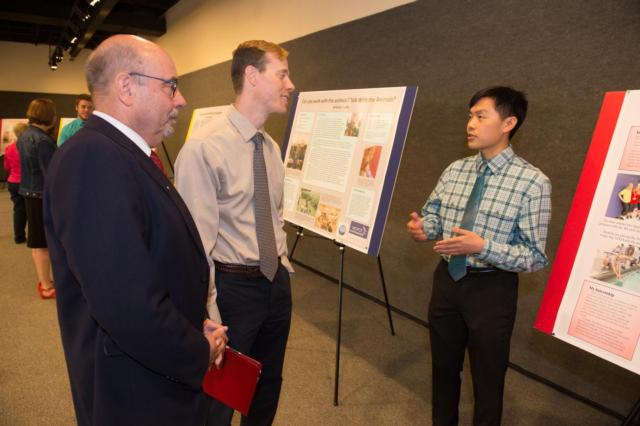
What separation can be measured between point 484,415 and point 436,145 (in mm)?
1890

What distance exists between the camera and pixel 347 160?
7.71ft

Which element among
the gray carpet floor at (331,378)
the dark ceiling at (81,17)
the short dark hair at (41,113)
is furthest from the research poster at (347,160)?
the dark ceiling at (81,17)

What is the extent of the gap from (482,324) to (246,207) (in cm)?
100

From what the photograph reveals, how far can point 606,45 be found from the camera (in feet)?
6.82

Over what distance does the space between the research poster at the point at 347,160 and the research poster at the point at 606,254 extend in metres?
0.84

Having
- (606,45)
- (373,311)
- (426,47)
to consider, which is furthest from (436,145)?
(373,311)

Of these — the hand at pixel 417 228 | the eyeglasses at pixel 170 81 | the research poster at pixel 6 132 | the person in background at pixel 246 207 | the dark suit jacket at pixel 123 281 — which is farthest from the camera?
the research poster at pixel 6 132

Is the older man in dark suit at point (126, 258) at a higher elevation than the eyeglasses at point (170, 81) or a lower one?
lower

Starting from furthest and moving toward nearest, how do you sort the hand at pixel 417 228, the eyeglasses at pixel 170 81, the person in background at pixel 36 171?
the person in background at pixel 36 171, the hand at pixel 417 228, the eyeglasses at pixel 170 81

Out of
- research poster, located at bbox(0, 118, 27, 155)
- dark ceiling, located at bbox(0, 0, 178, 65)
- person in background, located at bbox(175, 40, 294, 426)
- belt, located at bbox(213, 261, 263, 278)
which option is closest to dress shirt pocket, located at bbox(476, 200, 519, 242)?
person in background, located at bbox(175, 40, 294, 426)

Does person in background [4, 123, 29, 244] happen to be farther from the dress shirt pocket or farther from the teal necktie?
the dress shirt pocket

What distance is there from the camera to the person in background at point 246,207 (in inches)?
53.7

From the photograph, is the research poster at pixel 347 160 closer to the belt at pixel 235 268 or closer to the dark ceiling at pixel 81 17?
the belt at pixel 235 268

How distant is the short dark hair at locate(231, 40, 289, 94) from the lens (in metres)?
1.54
